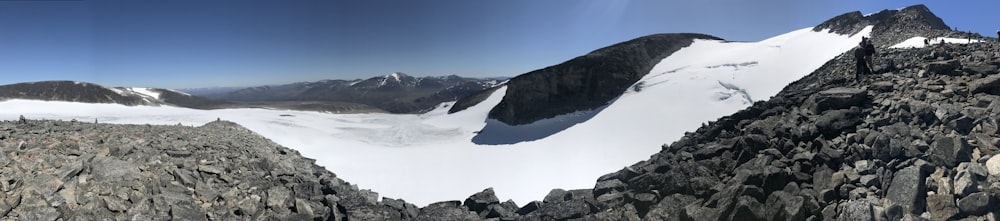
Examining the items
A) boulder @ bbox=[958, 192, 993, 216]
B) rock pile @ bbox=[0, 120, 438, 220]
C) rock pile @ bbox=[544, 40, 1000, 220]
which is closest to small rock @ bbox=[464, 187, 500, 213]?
rock pile @ bbox=[0, 120, 438, 220]

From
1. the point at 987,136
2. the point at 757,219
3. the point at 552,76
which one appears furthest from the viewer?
the point at 552,76

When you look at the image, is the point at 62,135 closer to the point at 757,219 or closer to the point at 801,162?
the point at 757,219

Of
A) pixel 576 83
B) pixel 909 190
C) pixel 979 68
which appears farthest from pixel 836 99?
pixel 576 83

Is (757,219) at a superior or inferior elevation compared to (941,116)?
inferior

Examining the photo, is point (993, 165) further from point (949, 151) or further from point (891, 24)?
point (891, 24)

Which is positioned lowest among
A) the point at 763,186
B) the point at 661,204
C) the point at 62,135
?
the point at 661,204

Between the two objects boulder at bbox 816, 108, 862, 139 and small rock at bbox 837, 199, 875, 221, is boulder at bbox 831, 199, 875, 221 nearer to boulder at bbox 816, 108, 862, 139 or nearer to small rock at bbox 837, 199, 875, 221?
small rock at bbox 837, 199, 875, 221

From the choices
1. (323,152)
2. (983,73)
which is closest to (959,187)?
(983,73)
